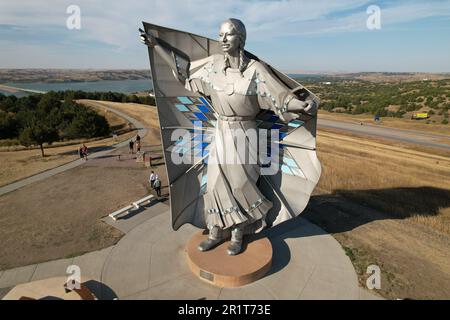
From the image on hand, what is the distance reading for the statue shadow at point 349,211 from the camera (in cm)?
1127

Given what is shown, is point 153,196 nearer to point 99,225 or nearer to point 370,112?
point 99,225

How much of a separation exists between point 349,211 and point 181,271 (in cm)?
898

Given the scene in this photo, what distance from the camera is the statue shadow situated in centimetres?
1127

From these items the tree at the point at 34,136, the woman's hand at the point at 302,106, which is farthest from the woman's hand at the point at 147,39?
the tree at the point at 34,136

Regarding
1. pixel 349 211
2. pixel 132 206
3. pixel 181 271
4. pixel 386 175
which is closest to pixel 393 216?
pixel 349 211

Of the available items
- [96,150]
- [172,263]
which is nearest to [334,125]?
[96,150]

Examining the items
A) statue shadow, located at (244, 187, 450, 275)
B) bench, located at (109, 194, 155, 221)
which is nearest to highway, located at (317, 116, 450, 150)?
statue shadow, located at (244, 187, 450, 275)

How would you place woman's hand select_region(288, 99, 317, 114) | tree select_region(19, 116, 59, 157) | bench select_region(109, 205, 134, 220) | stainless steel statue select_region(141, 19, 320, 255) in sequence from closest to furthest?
woman's hand select_region(288, 99, 317, 114), stainless steel statue select_region(141, 19, 320, 255), bench select_region(109, 205, 134, 220), tree select_region(19, 116, 59, 157)

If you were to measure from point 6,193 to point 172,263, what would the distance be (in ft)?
38.5

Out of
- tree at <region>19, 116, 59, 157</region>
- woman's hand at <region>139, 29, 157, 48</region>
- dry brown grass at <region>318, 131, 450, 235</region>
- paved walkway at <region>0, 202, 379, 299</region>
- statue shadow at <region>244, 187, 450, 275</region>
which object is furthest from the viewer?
tree at <region>19, 116, 59, 157</region>

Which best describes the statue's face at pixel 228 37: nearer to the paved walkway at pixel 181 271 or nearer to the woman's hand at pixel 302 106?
the woman's hand at pixel 302 106

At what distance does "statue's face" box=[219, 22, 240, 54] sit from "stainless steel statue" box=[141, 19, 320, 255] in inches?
0.9

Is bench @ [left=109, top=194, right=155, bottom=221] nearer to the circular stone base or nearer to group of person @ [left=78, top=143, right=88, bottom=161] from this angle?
the circular stone base
